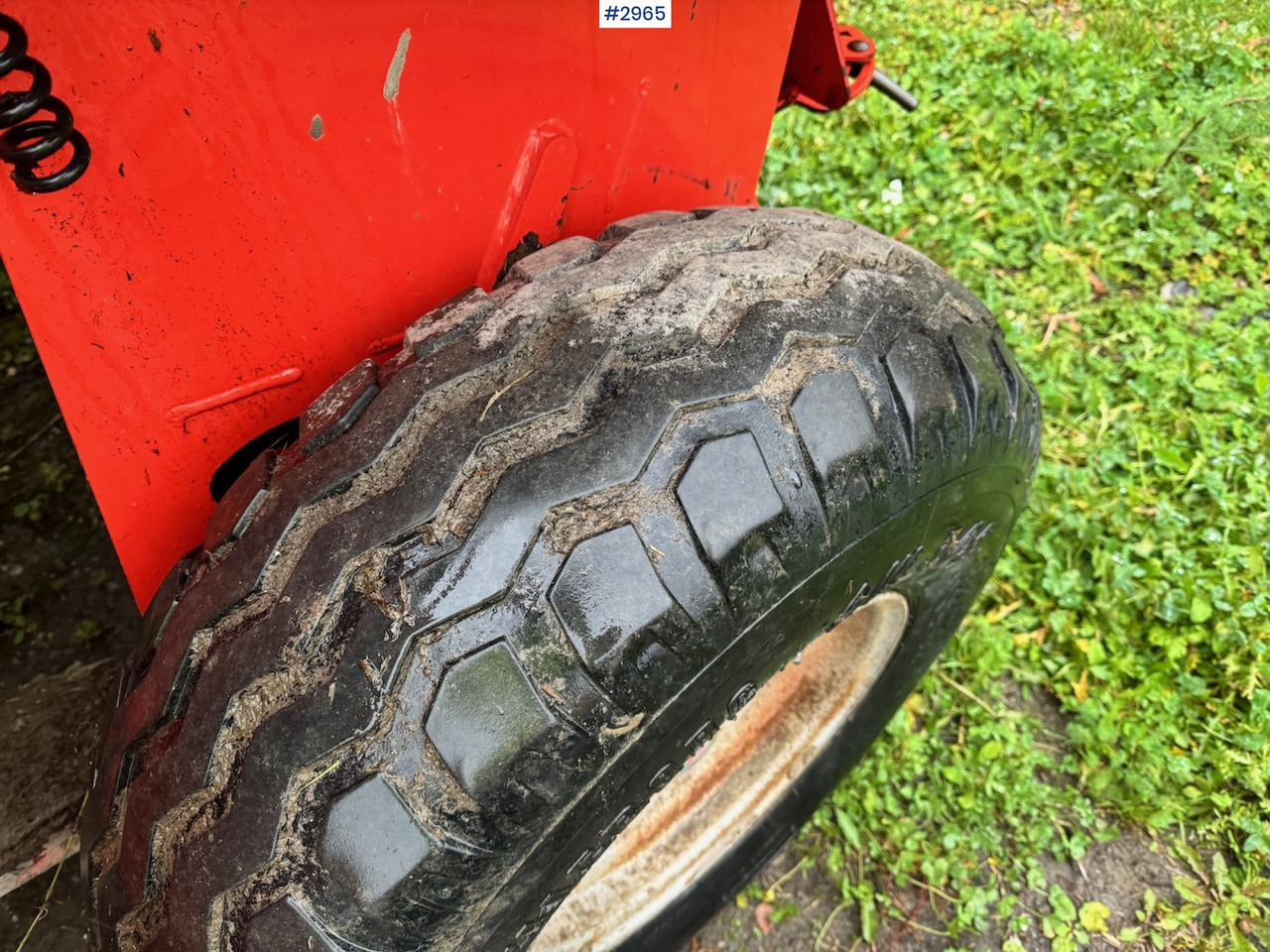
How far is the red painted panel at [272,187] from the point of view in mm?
795

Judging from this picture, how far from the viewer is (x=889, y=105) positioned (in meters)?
3.20

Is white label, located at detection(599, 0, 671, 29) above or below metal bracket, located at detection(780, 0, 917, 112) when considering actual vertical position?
above

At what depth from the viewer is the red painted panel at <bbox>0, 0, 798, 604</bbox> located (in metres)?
0.79

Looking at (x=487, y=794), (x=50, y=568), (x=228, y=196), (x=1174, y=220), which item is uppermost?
(x=228, y=196)

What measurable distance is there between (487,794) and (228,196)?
0.64 metres

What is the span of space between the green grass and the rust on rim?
275 mm

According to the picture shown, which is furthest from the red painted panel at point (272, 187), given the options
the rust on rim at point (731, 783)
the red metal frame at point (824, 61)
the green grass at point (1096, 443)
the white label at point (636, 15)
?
the green grass at point (1096, 443)

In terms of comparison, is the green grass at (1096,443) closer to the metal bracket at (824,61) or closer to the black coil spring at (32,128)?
the metal bracket at (824,61)

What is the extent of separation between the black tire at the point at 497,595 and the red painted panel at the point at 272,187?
0.29 ft

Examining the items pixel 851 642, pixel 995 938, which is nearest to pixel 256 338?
pixel 851 642

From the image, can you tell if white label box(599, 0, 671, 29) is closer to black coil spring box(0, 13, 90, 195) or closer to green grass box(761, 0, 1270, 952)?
black coil spring box(0, 13, 90, 195)

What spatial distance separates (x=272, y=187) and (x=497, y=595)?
1.54 feet

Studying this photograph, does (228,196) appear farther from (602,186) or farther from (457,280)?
(602,186)

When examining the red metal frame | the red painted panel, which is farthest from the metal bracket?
the red painted panel
